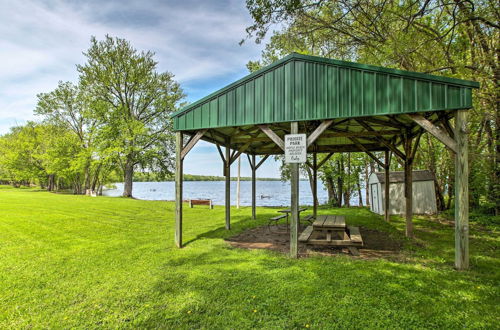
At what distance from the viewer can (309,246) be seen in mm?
6965

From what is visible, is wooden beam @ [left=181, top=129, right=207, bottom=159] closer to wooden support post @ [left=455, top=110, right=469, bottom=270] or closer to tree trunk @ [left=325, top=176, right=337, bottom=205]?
wooden support post @ [left=455, top=110, right=469, bottom=270]

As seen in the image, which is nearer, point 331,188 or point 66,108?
point 331,188

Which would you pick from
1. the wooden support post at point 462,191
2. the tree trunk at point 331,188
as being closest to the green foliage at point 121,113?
the tree trunk at point 331,188

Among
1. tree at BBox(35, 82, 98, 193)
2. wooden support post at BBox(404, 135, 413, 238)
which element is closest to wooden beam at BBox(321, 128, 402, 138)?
wooden support post at BBox(404, 135, 413, 238)

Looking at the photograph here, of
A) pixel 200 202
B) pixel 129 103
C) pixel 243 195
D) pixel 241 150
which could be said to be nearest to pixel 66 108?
pixel 129 103

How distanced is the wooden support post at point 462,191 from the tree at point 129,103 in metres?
20.7

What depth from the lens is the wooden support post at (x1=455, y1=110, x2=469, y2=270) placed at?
16.2 ft

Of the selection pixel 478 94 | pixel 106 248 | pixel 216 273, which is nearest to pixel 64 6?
pixel 106 248

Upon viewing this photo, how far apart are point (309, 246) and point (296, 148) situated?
2741mm

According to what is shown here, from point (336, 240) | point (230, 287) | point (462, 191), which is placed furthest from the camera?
point (336, 240)

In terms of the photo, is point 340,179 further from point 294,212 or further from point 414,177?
point 294,212

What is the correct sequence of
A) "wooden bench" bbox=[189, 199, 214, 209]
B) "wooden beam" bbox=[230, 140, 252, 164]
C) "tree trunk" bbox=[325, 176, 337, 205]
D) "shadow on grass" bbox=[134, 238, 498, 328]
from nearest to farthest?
→ "shadow on grass" bbox=[134, 238, 498, 328] → "wooden beam" bbox=[230, 140, 252, 164] → "wooden bench" bbox=[189, 199, 214, 209] → "tree trunk" bbox=[325, 176, 337, 205]

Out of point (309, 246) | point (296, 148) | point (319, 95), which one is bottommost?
point (309, 246)

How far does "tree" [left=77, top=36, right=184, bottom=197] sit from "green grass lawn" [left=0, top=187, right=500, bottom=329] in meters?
16.0
